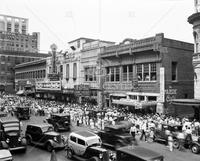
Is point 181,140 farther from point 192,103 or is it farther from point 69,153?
point 192,103

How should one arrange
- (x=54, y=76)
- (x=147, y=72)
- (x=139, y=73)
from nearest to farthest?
1. (x=147, y=72)
2. (x=139, y=73)
3. (x=54, y=76)

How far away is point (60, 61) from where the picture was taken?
177ft

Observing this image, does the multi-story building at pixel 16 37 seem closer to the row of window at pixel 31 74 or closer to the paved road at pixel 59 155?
the row of window at pixel 31 74

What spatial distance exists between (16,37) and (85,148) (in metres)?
126

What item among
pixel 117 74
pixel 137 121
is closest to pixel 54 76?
pixel 117 74

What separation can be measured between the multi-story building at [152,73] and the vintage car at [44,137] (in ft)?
47.4

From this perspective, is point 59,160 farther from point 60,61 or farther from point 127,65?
point 60,61

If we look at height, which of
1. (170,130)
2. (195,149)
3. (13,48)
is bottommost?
(195,149)

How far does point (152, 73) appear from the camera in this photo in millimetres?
32031

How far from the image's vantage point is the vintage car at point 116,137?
637 inches

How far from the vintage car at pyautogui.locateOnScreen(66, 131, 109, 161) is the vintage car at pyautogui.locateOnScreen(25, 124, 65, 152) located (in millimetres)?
1565

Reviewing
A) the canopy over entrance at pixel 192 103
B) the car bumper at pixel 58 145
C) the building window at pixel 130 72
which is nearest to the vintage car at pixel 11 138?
the car bumper at pixel 58 145

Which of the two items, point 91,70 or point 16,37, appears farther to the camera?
point 16,37

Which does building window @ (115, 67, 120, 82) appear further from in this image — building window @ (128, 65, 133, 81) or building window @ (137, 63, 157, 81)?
building window @ (137, 63, 157, 81)
